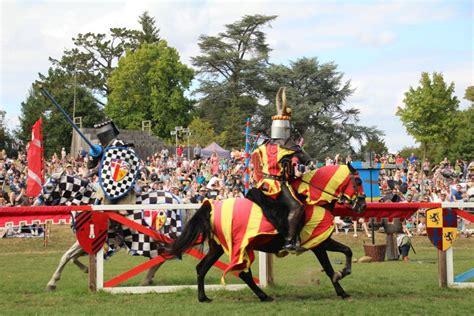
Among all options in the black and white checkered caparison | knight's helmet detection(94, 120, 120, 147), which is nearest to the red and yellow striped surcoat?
the black and white checkered caparison

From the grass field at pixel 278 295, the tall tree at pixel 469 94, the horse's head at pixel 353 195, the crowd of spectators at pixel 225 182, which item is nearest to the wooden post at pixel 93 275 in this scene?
the grass field at pixel 278 295

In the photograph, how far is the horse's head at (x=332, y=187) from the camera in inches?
382

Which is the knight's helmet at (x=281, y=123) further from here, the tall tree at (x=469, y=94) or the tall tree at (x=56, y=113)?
the tall tree at (x=469, y=94)

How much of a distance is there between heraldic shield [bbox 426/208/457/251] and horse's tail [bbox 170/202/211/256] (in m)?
3.56

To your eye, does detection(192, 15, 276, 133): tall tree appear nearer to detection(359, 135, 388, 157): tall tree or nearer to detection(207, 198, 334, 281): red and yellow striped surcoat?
detection(359, 135, 388, 157): tall tree

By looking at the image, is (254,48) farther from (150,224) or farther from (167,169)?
(150,224)

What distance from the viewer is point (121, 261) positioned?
657 inches

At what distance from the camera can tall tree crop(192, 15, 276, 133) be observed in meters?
62.0

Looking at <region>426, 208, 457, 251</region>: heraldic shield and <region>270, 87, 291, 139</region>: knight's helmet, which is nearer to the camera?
<region>270, 87, 291, 139</region>: knight's helmet

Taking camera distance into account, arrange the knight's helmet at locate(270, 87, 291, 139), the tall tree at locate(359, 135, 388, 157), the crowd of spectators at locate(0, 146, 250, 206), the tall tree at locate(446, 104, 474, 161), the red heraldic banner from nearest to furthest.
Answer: the knight's helmet at locate(270, 87, 291, 139), the red heraldic banner, the crowd of spectators at locate(0, 146, 250, 206), the tall tree at locate(446, 104, 474, 161), the tall tree at locate(359, 135, 388, 157)

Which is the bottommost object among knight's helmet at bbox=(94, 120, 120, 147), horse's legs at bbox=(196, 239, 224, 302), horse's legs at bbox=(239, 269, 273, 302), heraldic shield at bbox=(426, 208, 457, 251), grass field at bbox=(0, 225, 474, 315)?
grass field at bbox=(0, 225, 474, 315)

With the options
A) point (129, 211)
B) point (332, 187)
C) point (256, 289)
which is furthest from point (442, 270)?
point (129, 211)

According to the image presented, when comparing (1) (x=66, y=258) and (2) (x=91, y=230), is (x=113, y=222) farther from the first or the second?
(1) (x=66, y=258)

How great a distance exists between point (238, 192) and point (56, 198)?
40.7ft
